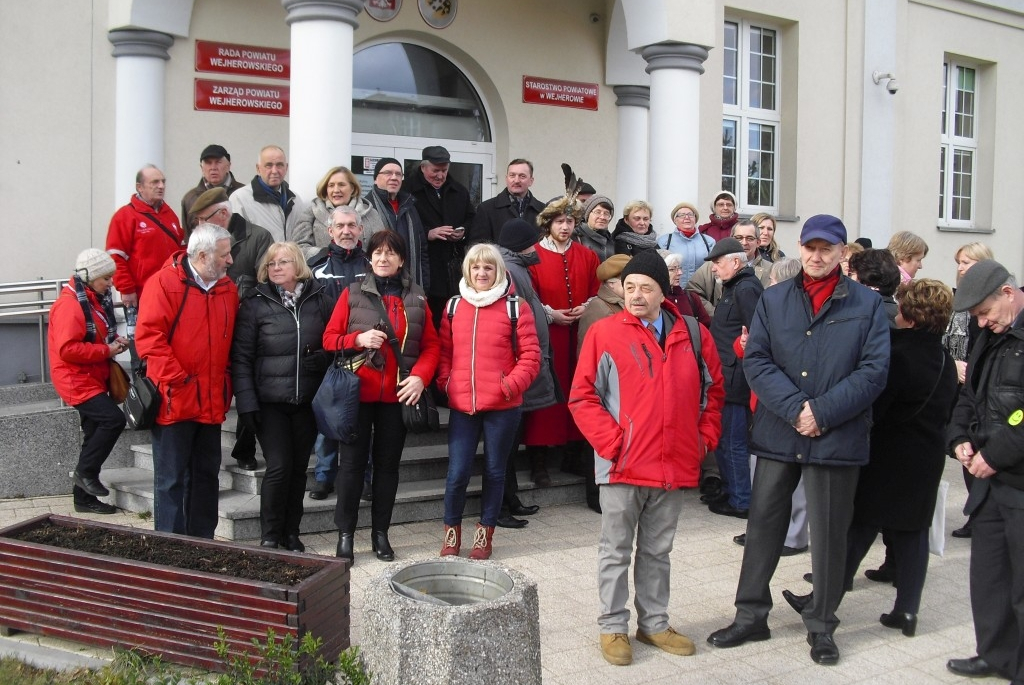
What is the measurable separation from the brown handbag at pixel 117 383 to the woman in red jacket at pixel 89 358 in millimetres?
29

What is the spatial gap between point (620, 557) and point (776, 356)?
1.20 meters

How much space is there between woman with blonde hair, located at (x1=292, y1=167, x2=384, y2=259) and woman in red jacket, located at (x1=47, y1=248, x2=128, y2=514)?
1299 mm

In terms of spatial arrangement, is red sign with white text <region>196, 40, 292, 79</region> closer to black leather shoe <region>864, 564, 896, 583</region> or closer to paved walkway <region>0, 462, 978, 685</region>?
paved walkway <region>0, 462, 978, 685</region>

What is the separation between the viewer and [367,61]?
10.7 m

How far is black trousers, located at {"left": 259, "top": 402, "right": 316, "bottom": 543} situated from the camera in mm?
5766

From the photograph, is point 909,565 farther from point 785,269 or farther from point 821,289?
point 785,269

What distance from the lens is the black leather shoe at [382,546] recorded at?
5.94 m

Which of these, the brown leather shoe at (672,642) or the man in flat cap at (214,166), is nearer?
the brown leather shoe at (672,642)

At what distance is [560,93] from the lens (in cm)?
1172

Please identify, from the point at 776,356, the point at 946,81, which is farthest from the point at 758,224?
the point at 946,81

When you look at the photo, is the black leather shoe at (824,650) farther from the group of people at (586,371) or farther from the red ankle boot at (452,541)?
the red ankle boot at (452,541)

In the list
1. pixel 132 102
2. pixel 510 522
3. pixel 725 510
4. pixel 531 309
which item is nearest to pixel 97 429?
pixel 510 522

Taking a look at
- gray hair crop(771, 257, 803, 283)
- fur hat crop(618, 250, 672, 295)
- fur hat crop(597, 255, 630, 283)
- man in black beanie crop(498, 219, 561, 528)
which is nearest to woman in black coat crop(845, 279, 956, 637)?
gray hair crop(771, 257, 803, 283)

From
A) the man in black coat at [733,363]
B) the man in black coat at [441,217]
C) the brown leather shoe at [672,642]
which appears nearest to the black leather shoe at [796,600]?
the brown leather shoe at [672,642]
